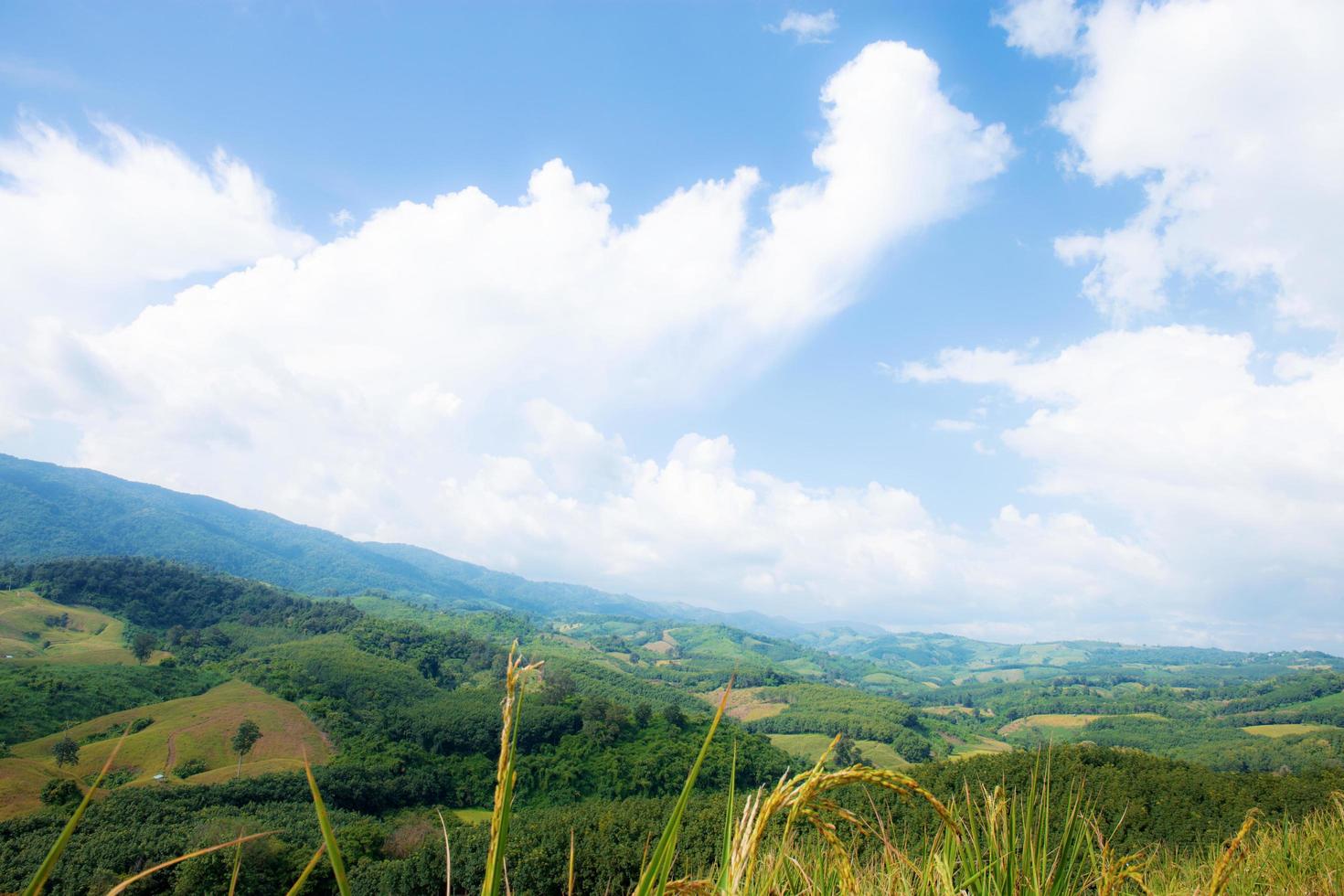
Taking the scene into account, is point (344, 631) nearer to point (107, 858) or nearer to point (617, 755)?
point (617, 755)

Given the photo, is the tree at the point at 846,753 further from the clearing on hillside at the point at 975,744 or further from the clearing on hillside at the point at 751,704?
the clearing on hillside at the point at 751,704

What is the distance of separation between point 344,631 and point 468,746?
3119 inches

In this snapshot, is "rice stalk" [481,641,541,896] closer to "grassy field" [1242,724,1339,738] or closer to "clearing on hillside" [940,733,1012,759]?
"clearing on hillside" [940,733,1012,759]

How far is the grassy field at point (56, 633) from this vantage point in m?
102

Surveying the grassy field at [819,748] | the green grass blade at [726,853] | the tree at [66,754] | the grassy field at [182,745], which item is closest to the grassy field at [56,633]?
the grassy field at [182,745]

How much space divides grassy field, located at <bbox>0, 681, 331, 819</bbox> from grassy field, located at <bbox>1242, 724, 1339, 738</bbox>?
175 m

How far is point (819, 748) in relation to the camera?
12119cm

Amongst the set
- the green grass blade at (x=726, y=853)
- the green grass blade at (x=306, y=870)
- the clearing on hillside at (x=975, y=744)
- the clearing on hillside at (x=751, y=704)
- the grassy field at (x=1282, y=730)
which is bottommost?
the clearing on hillside at (x=751, y=704)

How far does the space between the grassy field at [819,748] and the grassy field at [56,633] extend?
11396 cm

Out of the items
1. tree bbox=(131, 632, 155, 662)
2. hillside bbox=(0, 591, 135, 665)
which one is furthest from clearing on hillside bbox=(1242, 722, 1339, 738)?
hillside bbox=(0, 591, 135, 665)

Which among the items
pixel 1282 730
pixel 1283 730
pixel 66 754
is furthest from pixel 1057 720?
pixel 66 754

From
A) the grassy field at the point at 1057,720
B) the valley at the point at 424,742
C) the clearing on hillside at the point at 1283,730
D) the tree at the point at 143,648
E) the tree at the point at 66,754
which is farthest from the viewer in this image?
the grassy field at the point at 1057,720

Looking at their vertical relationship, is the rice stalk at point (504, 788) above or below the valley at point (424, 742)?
above

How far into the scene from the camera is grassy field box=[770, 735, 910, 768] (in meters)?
115
